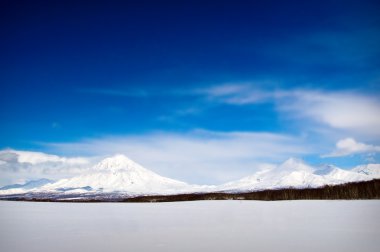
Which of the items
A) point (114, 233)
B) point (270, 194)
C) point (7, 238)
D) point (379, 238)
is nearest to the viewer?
point (379, 238)

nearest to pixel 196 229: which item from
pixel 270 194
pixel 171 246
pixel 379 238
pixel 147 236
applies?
pixel 147 236

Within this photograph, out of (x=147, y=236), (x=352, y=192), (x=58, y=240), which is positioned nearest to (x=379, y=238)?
(x=147, y=236)

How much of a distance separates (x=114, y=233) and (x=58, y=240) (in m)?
2.48

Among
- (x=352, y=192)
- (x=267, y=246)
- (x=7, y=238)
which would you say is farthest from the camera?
(x=352, y=192)

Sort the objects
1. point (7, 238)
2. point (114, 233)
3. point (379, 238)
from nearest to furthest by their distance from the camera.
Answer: point (379, 238) < point (7, 238) < point (114, 233)

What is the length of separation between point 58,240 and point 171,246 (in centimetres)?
414

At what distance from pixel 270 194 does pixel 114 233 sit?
48.5 m

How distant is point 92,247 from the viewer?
10805mm

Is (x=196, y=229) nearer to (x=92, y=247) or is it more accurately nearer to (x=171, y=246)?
(x=171, y=246)

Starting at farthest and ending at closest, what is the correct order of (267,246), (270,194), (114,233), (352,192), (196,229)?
(270,194), (352,192), (196,229), (114,233), (267,246)

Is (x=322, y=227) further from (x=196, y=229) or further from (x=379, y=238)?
(x=196, y=229)

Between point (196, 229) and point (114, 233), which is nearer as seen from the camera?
point (114, 233)

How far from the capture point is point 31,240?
1248 centimetres

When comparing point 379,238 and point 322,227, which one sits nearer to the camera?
point 379,238
